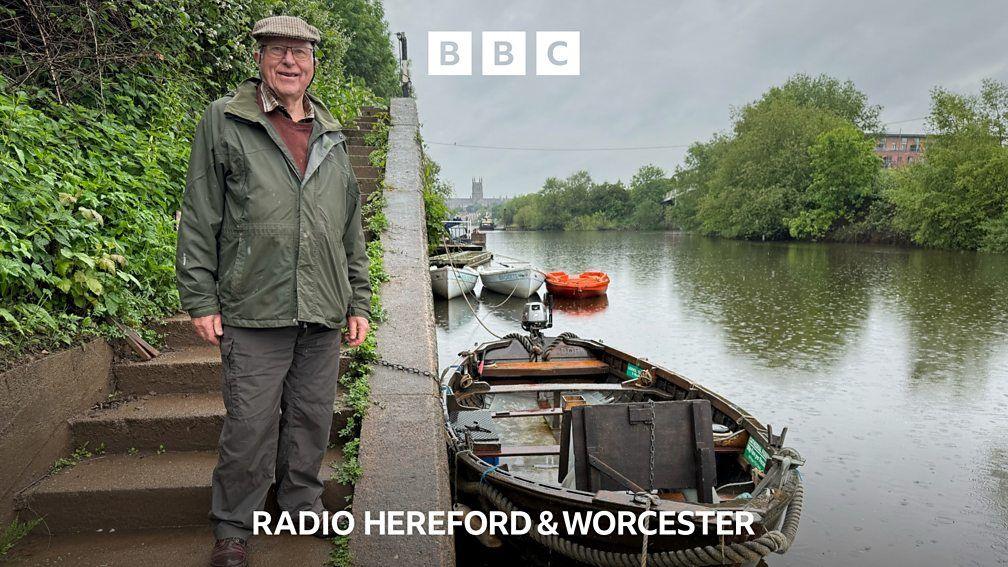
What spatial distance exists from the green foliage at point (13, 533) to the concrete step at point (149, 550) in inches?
1.0

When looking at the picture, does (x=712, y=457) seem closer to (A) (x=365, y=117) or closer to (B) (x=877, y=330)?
(A) (x=365, y=117)

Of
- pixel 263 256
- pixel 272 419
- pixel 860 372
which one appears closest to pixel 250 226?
pixel 263 256

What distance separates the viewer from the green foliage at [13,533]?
2546 mm

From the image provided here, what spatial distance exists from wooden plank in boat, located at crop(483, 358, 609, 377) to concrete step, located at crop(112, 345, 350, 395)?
372cm

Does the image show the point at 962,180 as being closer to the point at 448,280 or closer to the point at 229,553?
the point at 448,280

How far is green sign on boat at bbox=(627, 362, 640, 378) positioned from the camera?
6641 mm

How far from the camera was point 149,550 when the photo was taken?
261 centimetres

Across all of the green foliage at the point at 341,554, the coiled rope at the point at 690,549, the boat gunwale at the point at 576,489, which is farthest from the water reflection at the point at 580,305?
the green foliage at the point at 341,554

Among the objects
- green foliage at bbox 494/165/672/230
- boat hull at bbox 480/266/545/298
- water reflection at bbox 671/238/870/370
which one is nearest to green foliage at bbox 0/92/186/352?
water reflection at bbox 671/238/870/370

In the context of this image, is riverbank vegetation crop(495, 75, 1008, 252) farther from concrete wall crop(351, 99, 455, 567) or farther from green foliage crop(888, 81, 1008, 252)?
concrete wall crop(351, 99, 455, 567)

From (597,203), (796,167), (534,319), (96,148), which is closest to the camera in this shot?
(96,148)

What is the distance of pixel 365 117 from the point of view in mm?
10188

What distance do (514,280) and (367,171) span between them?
13607mm

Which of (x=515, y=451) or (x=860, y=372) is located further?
(x=860, y=372)
